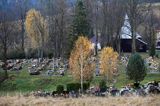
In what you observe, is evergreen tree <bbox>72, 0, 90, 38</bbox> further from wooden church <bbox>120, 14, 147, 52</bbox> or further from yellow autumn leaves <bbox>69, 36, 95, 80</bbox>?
wooden church <bbox>120, 14, 147, 52</bbox>

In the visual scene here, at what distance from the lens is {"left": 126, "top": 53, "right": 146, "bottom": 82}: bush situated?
41938mm

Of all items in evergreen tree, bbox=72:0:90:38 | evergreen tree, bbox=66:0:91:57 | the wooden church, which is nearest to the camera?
Result: evergreen tree, bbox=66:0:91:57

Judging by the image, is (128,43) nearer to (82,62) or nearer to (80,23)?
(80,23)

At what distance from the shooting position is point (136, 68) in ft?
139

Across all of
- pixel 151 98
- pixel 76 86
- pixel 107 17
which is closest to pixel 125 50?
pixel 107 17

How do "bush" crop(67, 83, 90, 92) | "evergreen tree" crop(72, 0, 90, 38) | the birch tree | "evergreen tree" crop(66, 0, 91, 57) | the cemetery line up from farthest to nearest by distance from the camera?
"evergreen tree" crop(72, 0, 90, 38)
"evergreen tree" crop(66, 0, 91, 57)
the birch tree
"bush" crop(67, 83, 90, 92)
the cemetery

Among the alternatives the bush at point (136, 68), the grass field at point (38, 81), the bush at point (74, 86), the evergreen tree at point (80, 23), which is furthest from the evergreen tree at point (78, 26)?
the bush at point (74, 86)

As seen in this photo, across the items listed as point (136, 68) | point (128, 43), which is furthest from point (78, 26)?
point (128, 43)

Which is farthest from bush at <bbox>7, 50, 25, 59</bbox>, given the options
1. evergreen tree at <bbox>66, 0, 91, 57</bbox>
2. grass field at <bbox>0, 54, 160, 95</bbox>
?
grass field at <bbox>0, 54, 160, 95</bbox>

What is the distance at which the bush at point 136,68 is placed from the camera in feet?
138

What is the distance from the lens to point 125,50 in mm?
85938

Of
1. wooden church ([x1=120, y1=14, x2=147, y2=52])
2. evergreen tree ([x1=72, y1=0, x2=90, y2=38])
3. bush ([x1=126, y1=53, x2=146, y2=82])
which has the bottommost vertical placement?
bush ([x1=126, y1=53, x2=146, y2=82])

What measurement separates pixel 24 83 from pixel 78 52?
1050cm

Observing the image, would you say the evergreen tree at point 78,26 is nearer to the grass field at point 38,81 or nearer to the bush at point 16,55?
the grass field at point 38,81
